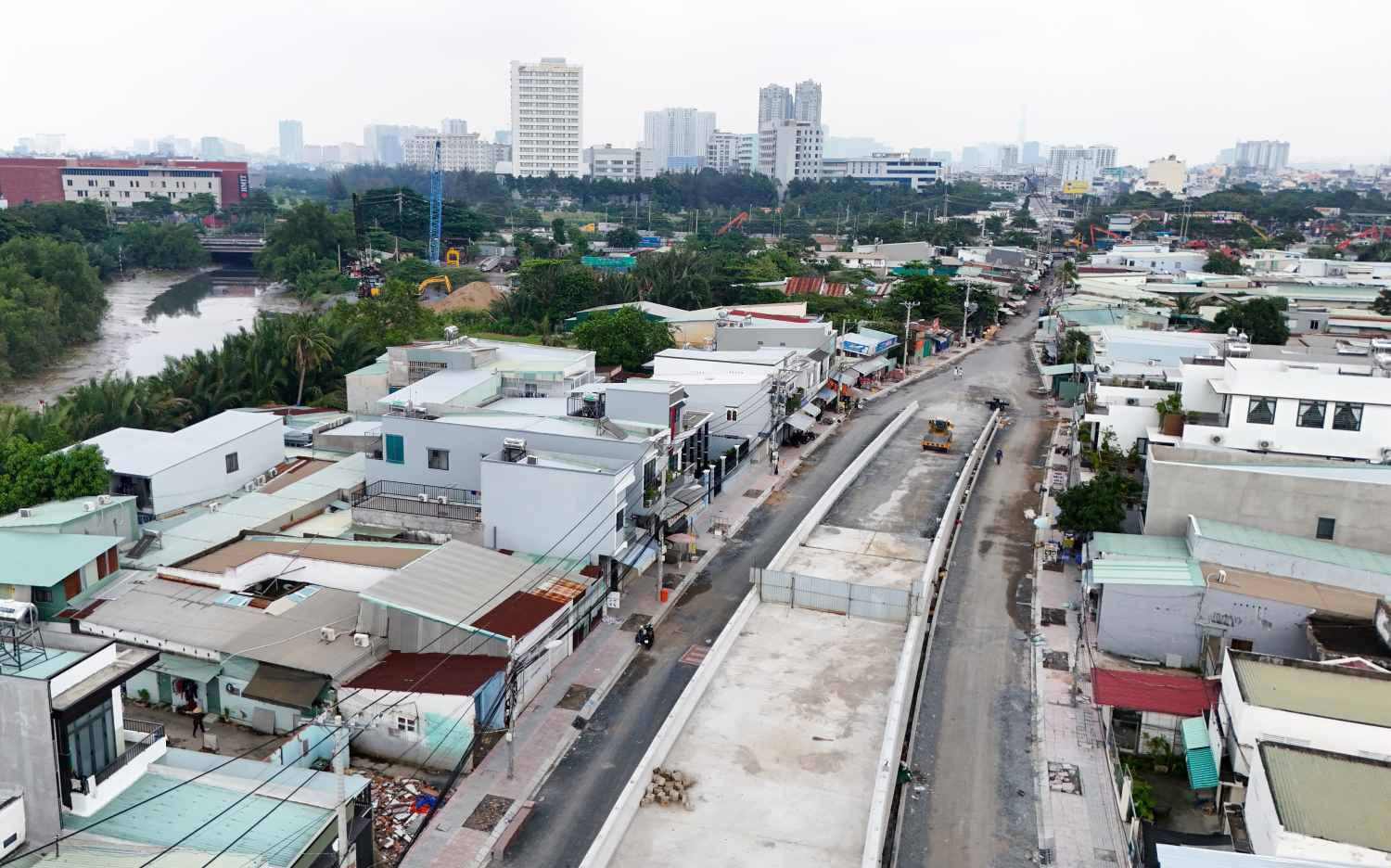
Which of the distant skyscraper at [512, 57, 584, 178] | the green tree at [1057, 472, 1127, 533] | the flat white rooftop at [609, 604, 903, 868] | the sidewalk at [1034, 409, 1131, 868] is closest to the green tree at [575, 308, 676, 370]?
the green tree at [1057, 472, 1127, 533]

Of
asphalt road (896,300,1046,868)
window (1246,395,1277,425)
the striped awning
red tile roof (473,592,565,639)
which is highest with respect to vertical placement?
window (1246,395,1277,425)

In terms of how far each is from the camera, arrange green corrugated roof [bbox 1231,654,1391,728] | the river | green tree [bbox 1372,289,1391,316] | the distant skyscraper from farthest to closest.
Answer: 1. the distant skyscraper
2. green tree [bbox 1372,289,1391,316]
3. the river
4. green corrugated roof [bbox 1231,654,1391,728]

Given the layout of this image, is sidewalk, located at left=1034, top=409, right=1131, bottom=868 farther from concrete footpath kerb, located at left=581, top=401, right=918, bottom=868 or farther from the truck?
the truck

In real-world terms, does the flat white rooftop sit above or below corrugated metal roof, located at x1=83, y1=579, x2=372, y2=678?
below

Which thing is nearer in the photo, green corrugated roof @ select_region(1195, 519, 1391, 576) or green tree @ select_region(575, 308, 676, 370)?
green corrugated roof @ select_region(1195, 519, 1391, 576)

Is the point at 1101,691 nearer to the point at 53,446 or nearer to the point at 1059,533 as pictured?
the point at 1059,533

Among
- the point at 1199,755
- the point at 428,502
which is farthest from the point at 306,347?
the point at 1199,755

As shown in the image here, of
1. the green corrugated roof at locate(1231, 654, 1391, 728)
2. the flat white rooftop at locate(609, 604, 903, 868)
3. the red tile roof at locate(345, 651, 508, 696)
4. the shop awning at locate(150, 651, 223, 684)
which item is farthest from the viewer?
the shop awning at locate(150, 651, 223, 684)
